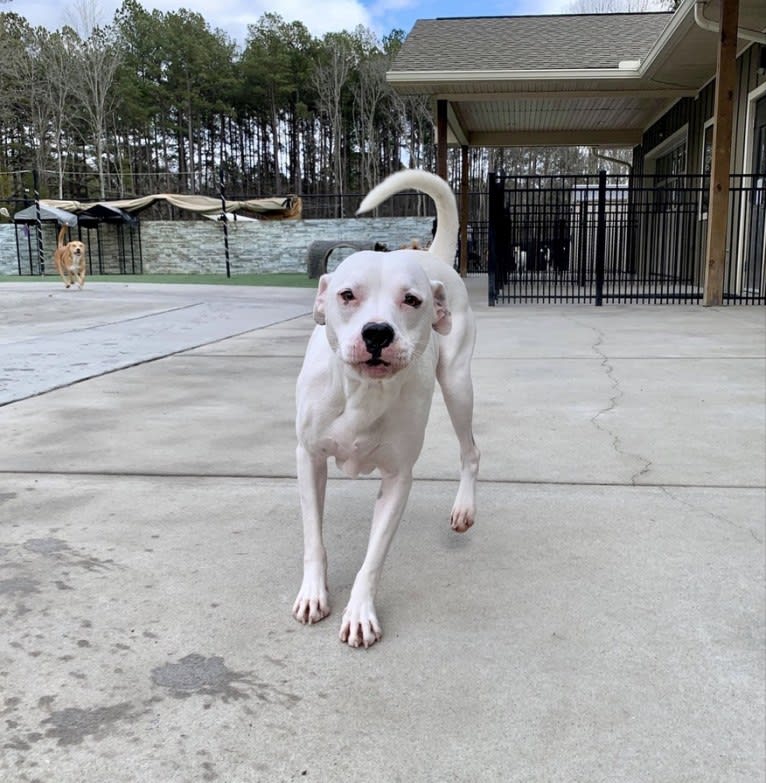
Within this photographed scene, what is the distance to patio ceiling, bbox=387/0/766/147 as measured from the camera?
12198mm

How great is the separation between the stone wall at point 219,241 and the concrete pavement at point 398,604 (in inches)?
773

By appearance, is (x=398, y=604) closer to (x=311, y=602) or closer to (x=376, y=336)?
(x=311, y=602)

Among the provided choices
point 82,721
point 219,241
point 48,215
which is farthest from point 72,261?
point 82,721

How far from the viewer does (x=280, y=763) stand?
1389 millimetres

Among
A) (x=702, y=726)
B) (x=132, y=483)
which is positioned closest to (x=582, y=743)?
(x=702, y=726)

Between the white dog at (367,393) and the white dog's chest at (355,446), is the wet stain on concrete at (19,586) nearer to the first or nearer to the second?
the white dog at (367,393)

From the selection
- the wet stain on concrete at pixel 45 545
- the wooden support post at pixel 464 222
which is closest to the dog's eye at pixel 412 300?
the wet stain on concrete at pixel 45 545

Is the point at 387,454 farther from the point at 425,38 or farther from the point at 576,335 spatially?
the point at 425,38

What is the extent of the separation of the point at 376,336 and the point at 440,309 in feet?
1.09

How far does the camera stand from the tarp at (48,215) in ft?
71.2

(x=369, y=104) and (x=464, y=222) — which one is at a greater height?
(x=369, y=104)

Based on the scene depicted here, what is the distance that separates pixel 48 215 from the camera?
22.4 meters

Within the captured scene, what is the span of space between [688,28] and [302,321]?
687 cm

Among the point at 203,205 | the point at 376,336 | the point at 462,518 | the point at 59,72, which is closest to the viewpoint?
the point at 376,336
